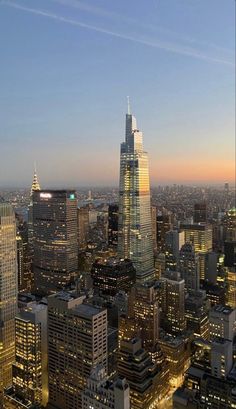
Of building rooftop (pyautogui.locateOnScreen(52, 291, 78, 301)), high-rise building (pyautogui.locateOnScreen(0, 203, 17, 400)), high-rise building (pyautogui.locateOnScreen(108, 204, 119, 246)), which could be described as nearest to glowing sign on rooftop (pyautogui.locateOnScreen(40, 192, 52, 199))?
high-rise building (pyautogui.locateOnScreen(108, 204, 119, 246))

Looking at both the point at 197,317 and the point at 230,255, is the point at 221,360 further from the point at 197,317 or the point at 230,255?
the point at 230,255

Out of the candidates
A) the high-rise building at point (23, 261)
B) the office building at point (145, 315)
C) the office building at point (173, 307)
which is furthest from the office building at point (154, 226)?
the office building at point (145, 315)

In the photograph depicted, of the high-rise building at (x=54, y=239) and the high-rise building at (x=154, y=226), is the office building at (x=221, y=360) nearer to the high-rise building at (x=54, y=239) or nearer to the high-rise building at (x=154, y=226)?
the high-rise building at (x=54, y=239)

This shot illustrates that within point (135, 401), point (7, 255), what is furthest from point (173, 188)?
point (135, 401)

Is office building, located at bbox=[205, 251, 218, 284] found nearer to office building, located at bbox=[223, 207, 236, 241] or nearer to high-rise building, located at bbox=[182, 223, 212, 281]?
high-rise building, located at bbox=[182, 223, 212, 281]

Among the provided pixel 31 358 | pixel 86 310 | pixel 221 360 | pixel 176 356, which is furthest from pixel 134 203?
pixel 221 360

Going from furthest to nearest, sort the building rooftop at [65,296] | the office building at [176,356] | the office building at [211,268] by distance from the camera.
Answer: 1. the office building at [211,268]
2. the office building at [176,356]
3. the building rooftop at [65,296]
